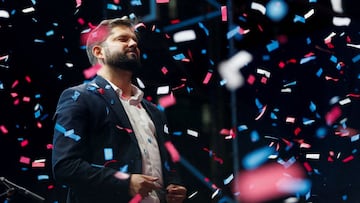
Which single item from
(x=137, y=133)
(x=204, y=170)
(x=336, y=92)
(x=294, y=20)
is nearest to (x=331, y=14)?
(x=294, y=20)

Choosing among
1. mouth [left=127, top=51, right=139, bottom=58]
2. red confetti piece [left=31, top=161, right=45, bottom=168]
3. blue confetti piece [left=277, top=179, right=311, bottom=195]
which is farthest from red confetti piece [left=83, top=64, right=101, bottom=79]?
blue confetti piece [left=277, top=179, right=311, bottom=195]

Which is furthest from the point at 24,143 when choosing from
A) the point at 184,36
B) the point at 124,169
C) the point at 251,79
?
the point at 251,79

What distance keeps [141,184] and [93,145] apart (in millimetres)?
211

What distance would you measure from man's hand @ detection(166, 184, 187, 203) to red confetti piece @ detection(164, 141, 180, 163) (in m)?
0.10

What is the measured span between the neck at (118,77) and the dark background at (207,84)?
0.24ft

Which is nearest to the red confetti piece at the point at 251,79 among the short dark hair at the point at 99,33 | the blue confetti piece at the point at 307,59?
the blue confetti piece at the point at 307,59

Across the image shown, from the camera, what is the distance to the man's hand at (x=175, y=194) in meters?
1.99

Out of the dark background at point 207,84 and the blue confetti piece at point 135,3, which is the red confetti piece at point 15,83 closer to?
the dark background at point 207,84

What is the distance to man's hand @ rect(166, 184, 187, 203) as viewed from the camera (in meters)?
1.99

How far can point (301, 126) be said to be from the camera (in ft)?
7.88

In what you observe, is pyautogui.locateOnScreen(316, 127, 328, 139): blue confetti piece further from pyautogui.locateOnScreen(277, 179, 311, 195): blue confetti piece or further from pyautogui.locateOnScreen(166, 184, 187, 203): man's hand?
pyautogui.locateOnScreen(166, 184, 187, 203): man's hand

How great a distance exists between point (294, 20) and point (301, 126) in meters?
0.47

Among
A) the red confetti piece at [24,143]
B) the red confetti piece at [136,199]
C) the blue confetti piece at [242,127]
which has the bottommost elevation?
the red confetti piece at [136,199]

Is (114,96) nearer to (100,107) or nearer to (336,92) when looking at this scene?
(100,107)
